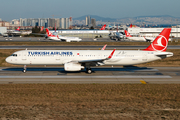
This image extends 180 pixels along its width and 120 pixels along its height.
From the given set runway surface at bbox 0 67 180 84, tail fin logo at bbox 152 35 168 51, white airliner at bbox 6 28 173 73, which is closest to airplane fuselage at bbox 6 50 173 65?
white airliner at bbox 6 28 173 73

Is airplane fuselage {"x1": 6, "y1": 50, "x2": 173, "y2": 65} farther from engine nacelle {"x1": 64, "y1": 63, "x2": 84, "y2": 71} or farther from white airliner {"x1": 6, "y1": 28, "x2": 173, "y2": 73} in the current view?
engine nacelle {"x1": 64, "y1": 63, "x2": 84, "y2": 71}

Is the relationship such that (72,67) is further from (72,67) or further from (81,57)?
(81,57)

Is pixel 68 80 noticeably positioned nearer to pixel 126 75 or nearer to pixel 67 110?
pixel 126 75

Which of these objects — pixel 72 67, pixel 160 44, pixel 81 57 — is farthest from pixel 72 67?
pixel 160 44

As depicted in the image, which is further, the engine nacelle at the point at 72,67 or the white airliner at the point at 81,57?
the white airliner at the point at 81,57

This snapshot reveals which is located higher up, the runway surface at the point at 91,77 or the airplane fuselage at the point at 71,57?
the airplane fuselage at the point at 71,57

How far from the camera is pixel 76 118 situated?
15406 millimetres

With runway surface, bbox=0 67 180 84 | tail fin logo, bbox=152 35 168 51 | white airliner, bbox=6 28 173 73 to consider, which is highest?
tail fin logo, bbox=152 35 168 51

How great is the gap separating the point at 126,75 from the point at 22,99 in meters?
18.6

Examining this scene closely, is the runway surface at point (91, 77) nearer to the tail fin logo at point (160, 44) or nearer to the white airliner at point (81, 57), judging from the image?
the white airliner at point (81, 57)

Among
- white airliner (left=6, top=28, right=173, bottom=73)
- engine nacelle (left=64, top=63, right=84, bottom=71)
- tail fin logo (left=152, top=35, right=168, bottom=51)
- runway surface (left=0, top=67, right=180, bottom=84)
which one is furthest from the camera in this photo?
tail fin logo (left=152, top=35, right=168, bottom=51)

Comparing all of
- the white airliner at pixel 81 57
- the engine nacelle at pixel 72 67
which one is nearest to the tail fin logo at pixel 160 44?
the white airliner at pixel 81 57

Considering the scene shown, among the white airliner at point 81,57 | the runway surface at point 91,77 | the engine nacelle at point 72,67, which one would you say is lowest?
the runway surface at point 91,77

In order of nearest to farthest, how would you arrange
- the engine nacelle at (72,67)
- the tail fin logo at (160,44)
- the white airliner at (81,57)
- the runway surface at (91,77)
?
1. the runway surface at (91,77)
2. the engine nacelle at (72,67)
3. the white airliner at (81,57)
4. the tail fin logo at (160,44)
